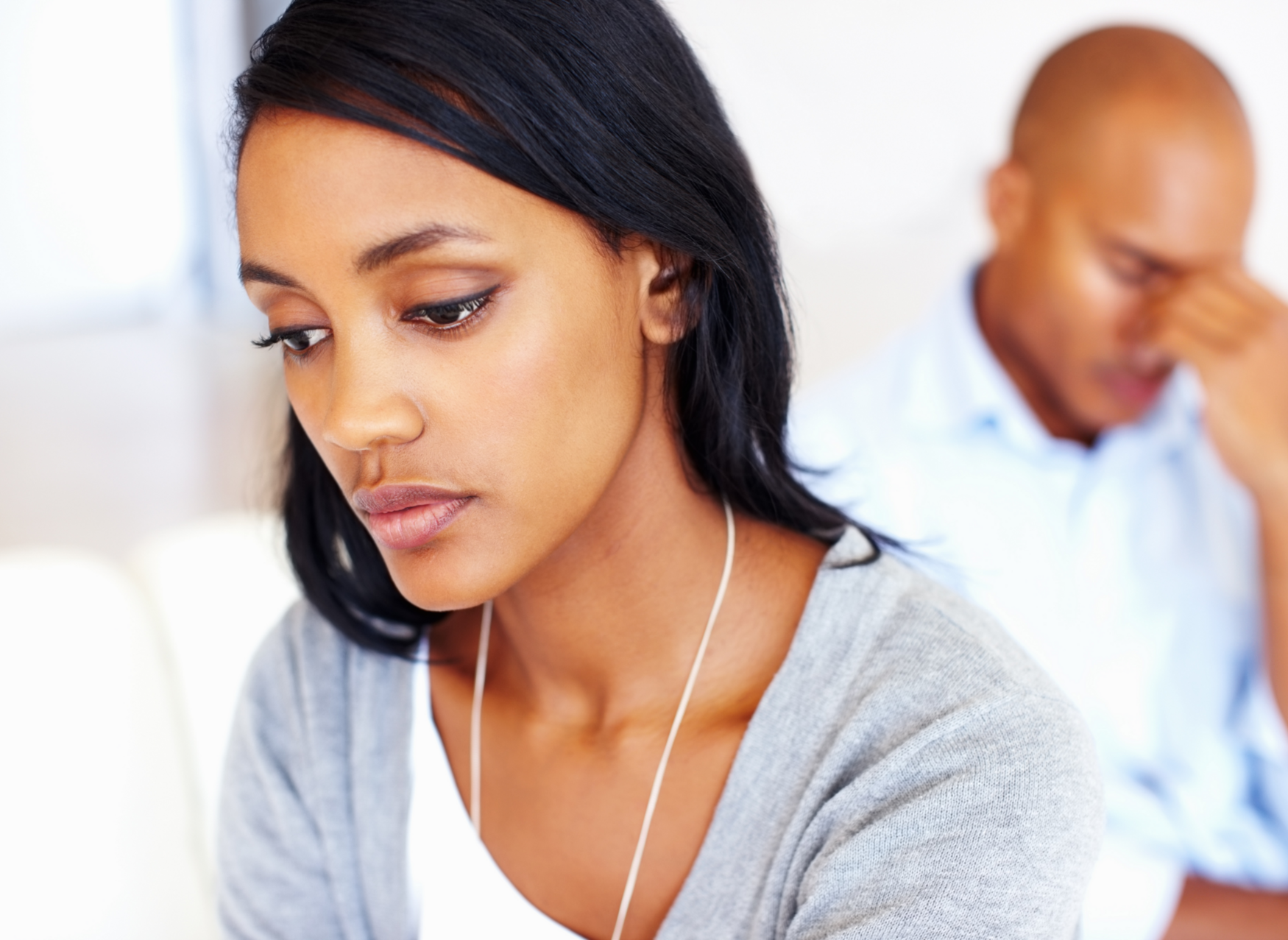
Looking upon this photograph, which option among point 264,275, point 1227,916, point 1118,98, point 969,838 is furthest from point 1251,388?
point 264,275

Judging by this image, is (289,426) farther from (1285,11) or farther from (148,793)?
(1285,11)

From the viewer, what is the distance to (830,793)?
85 cm

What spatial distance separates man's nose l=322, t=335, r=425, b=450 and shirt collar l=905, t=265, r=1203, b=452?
1076mm

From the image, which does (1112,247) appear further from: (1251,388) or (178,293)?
(178,293)

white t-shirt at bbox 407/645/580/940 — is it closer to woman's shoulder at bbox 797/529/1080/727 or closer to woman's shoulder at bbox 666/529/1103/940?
woman's shoulder at bbox 666/529/1103/940

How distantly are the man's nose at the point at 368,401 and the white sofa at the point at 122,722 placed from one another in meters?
0.50

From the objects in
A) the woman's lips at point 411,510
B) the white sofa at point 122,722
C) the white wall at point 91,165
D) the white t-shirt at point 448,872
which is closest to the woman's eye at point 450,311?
the woman's lips at point 411,510

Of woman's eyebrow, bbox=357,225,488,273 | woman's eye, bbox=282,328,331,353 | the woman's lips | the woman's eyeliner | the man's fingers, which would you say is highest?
woman's eyebrow, bbox=357,225,488,273

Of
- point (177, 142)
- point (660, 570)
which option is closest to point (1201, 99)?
point (660, 570)

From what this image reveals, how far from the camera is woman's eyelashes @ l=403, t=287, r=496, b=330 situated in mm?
768

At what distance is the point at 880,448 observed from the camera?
1707 millimetres

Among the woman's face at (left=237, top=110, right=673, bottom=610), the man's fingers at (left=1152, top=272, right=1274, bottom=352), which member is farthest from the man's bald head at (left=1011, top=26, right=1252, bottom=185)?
the woman's face at (left=237, top=110, right=673, bottom=610)

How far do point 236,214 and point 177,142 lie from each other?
514cm

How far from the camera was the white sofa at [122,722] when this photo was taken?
1.20m
